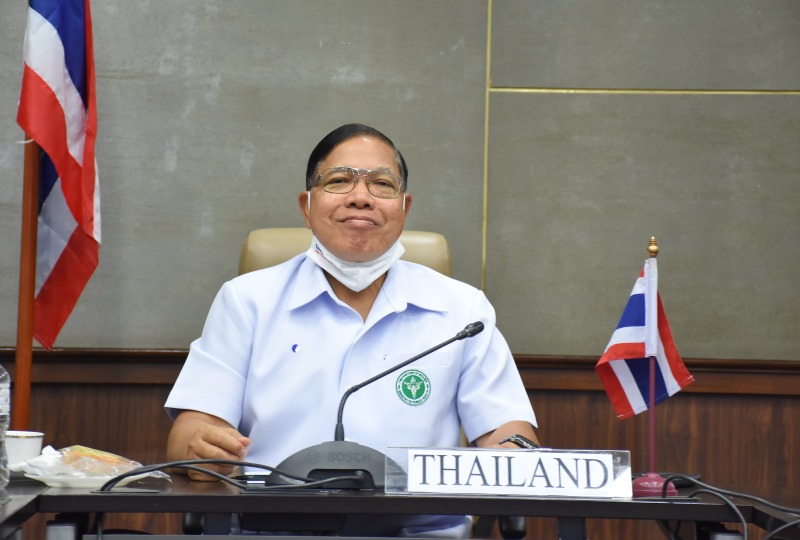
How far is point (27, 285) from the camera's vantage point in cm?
275

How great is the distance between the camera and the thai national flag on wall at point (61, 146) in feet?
8.95

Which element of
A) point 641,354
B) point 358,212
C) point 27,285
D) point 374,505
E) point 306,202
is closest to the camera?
point 374,505

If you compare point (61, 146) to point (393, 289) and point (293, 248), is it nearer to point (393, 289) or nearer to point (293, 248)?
point (293, 248)

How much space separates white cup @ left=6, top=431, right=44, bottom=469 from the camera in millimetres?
1625

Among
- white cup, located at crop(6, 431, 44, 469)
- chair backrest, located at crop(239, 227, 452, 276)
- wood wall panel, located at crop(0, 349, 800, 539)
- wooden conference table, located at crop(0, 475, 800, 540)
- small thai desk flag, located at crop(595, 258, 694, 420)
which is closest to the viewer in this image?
wooden conference table, located at crop(0, 475, 800, 540)

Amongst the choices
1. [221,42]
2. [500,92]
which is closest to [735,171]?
[500,92]

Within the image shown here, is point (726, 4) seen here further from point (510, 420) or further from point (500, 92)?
point (510, 420)

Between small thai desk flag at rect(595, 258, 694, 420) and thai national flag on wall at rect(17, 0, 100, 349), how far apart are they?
157 cm

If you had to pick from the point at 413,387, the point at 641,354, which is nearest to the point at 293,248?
the point at 413,387

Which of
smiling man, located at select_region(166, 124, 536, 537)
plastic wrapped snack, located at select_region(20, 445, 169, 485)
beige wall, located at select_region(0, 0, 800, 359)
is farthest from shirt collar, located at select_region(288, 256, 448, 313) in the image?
beige wall, located at select_region(0, 0, 800, 359)

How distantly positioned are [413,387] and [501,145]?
1337 millimetres

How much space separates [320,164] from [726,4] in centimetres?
170

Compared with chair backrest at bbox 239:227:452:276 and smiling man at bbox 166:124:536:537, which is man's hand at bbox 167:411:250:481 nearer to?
smiling man at bbox 166:124:536:537

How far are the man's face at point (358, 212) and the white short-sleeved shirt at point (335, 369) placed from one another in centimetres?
9
